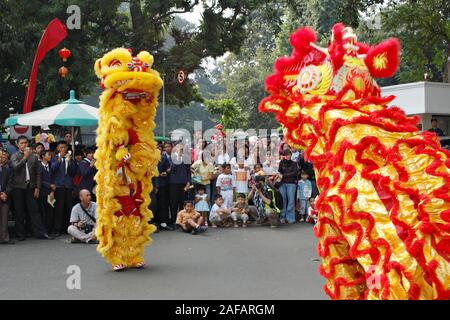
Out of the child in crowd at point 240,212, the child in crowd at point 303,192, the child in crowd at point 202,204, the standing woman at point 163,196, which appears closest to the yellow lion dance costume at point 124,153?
the standing woman at point 163,196

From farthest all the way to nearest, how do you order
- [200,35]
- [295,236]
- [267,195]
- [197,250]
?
[200,35]
[267,195]
[295,236]
[197,250]

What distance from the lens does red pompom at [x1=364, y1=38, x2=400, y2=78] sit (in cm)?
384

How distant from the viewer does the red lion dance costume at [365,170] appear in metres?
3.15

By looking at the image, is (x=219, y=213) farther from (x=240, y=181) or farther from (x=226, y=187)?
(x=240, y=181)

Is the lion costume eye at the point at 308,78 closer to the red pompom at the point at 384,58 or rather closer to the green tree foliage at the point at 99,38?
the red pompom at the point at 384,58

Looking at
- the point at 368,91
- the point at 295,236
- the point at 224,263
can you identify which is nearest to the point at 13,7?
the point at 295,236

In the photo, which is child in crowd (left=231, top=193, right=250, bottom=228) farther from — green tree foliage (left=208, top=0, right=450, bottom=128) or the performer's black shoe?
green tree foliage (left=208, top=0, right=450, bottom=128)

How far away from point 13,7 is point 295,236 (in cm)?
1076

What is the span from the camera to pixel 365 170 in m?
3.45

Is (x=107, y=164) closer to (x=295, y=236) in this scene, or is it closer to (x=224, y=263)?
(x=224, y=263)

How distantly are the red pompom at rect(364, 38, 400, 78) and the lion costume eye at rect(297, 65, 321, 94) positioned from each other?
31 cm

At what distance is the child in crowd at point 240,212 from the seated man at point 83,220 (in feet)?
9.82

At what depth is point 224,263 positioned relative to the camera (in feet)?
26.9

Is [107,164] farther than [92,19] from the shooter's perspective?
No
